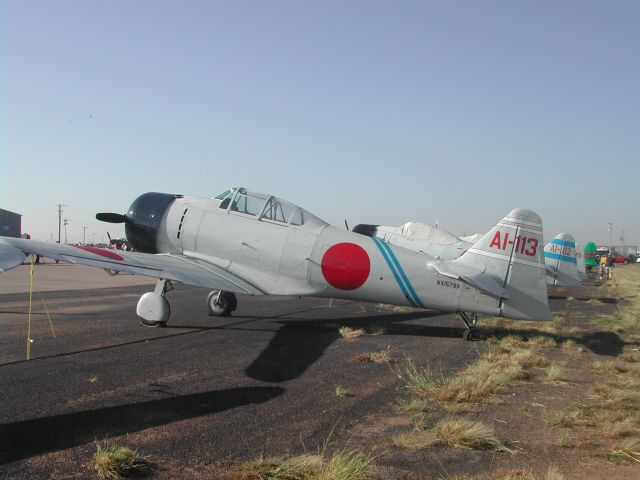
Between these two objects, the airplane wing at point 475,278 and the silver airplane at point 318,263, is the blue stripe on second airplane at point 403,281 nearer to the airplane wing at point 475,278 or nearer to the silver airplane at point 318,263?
the silver airplane at point 318,263

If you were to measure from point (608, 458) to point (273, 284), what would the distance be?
677cm

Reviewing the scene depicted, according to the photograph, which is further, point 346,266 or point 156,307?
point 346,266

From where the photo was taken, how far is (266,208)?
10.3 meters

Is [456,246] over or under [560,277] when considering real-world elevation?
over

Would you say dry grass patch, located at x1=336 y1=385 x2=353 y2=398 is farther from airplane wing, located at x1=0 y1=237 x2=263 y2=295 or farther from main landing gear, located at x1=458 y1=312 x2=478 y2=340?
main landing gear, located at x1=458 y1=312 x2=478 y2=340

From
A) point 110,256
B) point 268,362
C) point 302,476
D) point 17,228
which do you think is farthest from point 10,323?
point 17,228

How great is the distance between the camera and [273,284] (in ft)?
32.0

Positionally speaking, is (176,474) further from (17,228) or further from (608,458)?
(17,228)

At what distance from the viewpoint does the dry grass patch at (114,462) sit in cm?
322

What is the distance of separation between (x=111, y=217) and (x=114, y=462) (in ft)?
31.2

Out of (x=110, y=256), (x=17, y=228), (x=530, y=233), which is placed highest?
(x=530, y=233)

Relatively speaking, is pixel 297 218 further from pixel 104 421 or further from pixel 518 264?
pixel 104 421

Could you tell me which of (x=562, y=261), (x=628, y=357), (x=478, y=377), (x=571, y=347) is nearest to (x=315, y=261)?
(x=478, y=377)

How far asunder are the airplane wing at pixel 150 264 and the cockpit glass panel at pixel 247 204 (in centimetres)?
132
